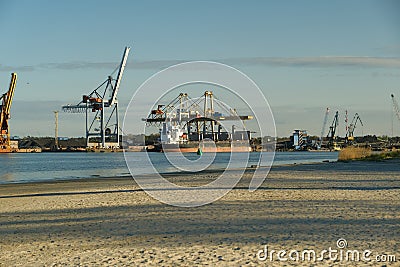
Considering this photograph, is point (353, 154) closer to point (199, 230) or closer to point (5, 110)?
point (199, 230)

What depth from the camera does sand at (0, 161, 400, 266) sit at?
760cm

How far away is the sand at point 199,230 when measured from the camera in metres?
7.60

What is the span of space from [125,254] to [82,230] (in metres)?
2.43

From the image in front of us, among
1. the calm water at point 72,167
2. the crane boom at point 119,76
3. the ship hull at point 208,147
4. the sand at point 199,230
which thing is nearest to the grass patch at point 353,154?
the calm water at point 72,167

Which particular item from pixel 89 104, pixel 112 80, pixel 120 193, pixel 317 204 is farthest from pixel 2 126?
pixel 317 204

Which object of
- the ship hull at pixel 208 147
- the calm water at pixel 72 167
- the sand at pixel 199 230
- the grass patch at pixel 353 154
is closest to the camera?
the sand at pixel 199 230

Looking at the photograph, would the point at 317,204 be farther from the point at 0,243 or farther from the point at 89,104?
the point at 89,104

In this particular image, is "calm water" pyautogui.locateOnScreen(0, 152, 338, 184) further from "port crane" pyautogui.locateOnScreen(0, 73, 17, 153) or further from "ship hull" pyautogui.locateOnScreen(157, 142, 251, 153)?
"ship hull" pyautogui.locateOnScreen(157, 142, 251, 153)

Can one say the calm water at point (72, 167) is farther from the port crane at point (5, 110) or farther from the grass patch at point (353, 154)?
the port crane at point (5, 110)

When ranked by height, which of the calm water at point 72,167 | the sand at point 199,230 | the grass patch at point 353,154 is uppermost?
the grass patch at point 353,154

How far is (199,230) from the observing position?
952 cm

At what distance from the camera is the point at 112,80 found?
348 feet

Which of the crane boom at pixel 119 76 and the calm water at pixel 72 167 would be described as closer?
the calm water at pixel 72 167

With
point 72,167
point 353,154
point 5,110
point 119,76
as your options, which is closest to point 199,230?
point 72,167
